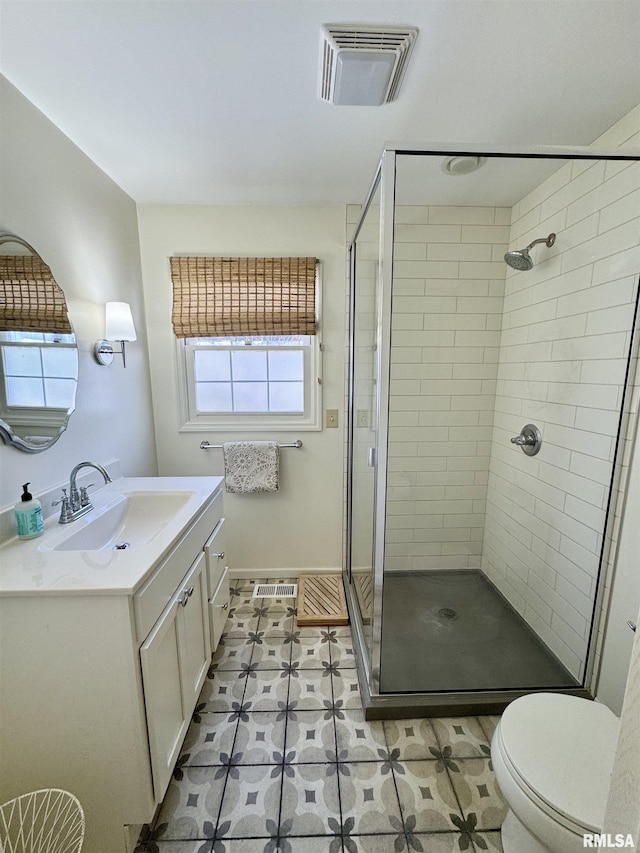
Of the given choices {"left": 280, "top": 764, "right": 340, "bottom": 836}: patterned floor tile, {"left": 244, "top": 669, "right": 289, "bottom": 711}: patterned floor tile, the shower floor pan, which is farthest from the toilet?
{"left": 244, "top": 669, "right": 289, "bottom": 711}: patterned floor tile

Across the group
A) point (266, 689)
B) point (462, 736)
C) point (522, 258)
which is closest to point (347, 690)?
point (266, 689)

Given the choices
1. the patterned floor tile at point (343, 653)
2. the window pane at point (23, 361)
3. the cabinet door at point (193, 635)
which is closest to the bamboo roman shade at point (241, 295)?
the window pane at point (23, 361)

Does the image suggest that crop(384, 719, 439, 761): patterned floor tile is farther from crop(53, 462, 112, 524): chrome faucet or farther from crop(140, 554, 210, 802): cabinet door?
crop(53, 462, 112, 524): chrome faucet

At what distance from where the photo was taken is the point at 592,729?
1000 mm

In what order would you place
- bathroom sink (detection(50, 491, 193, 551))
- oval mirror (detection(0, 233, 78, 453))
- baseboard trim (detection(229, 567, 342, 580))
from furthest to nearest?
baseboard trim (detection(229, 567, 342, 580)) → bathroom sink (detection(50, 491, 193, 551)) → oval mirror (detection(0, 233, 78, 453))

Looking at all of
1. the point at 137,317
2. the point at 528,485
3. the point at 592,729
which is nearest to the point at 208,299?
the point at 137,317

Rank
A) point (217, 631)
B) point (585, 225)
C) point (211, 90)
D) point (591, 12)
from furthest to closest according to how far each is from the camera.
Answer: point (217, 631)
point (585, 225)
point (211, 90)
point (591, 12)

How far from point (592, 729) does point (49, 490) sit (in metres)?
1.98

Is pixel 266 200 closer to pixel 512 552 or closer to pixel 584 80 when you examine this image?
pixel 584 80

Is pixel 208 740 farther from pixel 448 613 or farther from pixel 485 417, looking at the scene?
pixel 485 417

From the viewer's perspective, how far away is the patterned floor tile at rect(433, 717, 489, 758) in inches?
52.3

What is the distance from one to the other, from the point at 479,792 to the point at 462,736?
0.19m

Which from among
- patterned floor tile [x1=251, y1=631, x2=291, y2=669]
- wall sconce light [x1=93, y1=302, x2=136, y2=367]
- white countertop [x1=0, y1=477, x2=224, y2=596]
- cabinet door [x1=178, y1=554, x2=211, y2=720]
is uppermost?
wall sconce light [x1=93, y1=302, x2=136, y2=367]

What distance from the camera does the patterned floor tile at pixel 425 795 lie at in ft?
3.67
